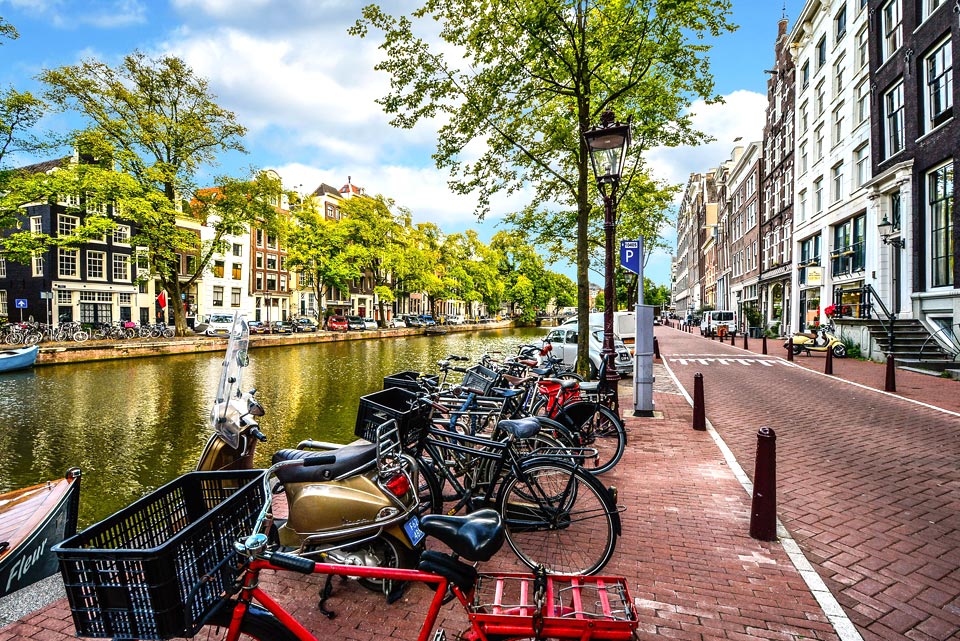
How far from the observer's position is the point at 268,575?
11.7 feet

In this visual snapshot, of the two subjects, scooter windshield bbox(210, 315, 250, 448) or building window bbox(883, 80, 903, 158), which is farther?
building window bbox(883, 80, 903, 158)

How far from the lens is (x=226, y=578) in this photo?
2.06 meters

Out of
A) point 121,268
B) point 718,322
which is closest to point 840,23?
point 718,322

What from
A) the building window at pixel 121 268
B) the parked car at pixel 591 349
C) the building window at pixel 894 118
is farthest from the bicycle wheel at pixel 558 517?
the building window at pixel 121 268

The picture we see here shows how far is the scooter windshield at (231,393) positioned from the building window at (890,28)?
25.0 m

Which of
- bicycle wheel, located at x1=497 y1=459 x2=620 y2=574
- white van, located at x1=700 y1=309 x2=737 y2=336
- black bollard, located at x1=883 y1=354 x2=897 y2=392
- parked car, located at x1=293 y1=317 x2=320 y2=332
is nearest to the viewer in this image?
bicycle wheel, located at x1=497 y1=459 x2=620 y2=574

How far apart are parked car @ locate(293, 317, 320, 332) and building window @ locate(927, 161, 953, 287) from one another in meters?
35.9

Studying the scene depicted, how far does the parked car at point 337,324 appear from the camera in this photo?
4062 cm

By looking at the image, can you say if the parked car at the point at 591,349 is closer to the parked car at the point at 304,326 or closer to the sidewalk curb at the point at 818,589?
the sidewalk curb at the point at 818,589

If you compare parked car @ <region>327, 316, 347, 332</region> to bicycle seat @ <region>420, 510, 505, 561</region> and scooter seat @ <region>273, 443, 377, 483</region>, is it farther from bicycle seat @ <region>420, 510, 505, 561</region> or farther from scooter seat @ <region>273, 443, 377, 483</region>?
bicycle seat @ <region>420, 510, 505, 561</region>

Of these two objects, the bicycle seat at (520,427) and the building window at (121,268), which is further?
the building window at (121,268)

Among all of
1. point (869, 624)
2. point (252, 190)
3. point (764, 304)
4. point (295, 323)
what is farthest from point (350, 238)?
point (869, 624)

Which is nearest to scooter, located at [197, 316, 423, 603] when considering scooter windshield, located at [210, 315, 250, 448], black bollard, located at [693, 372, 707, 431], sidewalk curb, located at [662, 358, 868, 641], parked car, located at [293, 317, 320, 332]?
scooter windshield, located at [210, 315, 250, 448]

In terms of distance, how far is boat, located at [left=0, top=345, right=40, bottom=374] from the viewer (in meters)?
17.0
